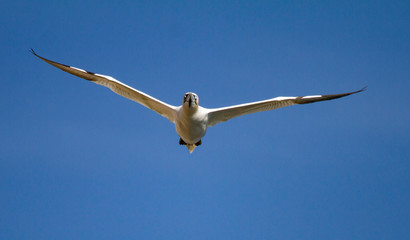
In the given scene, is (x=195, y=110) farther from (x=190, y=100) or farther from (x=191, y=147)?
(x=191, y=147)

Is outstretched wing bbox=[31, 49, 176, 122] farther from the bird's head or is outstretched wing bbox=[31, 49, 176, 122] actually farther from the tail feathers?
the tail feathers

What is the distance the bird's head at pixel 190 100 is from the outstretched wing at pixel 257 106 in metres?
1.51

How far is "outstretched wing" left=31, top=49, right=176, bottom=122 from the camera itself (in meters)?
17.5

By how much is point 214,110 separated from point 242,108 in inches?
54.5

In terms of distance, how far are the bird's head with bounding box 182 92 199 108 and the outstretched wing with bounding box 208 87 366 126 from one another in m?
1.51

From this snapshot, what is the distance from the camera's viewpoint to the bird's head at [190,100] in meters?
16.0

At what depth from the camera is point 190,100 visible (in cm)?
1603

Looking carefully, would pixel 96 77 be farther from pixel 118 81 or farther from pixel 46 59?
pixel 46 59

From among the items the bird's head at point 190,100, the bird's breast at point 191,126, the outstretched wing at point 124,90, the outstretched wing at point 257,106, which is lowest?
the bird's breast at point 191,126

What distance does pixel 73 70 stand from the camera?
17.9 metres

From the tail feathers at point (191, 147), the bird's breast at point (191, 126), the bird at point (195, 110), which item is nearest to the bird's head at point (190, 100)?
the bird at point (195, 110)

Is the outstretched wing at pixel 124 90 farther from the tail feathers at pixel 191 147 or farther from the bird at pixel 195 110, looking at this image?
the tail feathers at pixel 191 147

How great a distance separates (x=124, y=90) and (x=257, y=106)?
644 centimetres

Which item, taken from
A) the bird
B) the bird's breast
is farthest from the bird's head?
the bird's breast
